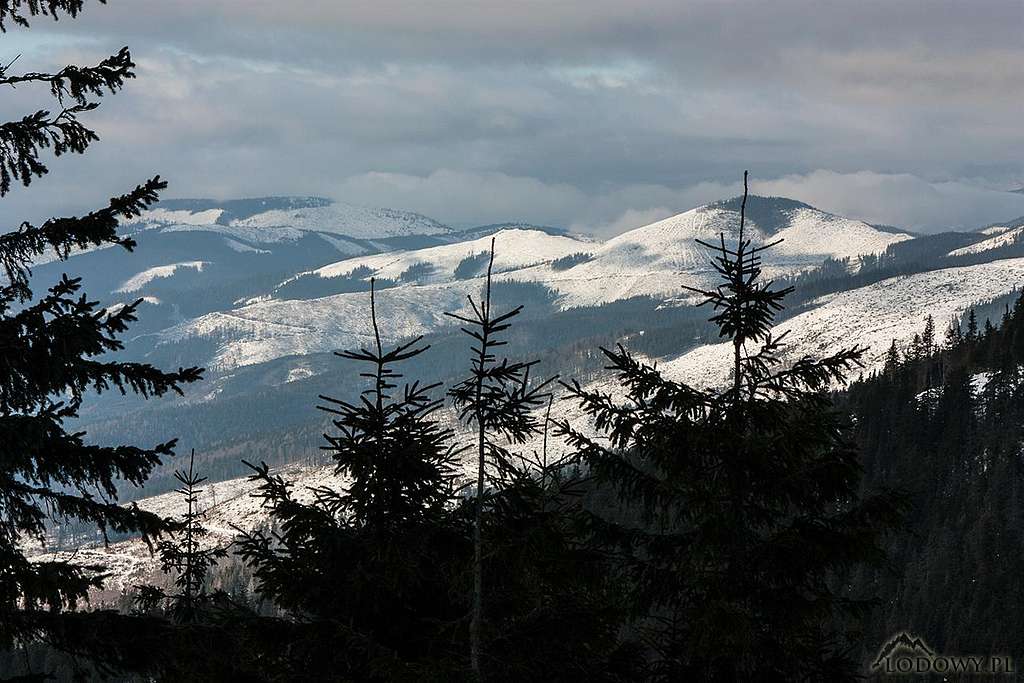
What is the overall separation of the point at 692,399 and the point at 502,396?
5578 millimetres

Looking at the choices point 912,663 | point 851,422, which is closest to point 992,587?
point 912,663

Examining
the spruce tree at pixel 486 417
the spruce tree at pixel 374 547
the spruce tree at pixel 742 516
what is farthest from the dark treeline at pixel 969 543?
the spruce tree at pixel 486 417

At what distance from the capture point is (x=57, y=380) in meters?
14.3

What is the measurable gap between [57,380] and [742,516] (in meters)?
12.0

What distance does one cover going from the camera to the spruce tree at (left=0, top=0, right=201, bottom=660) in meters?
14.1

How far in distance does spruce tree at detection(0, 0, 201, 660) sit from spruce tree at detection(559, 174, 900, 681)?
810 cm

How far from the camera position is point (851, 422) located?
64.9 feet

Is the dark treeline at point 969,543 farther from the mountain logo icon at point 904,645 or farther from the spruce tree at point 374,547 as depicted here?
the spruce tree at point 374,547

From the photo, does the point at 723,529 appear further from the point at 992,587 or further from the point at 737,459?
the point at 992,587

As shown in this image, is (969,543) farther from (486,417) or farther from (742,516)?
(486,417)

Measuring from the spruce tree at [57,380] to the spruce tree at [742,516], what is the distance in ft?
26.6

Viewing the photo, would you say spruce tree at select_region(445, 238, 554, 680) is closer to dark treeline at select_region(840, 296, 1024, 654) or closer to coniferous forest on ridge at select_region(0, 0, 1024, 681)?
coniferous forest on ridge at select_region(0, 0, 1024, 681)

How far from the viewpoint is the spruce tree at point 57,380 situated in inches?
555

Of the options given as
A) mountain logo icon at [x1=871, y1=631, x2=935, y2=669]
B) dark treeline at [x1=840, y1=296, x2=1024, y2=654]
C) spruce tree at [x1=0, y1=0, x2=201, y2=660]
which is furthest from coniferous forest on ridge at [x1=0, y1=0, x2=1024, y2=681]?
dark treeline at [x1=840, y1=296, x2=1024, y2=654]
